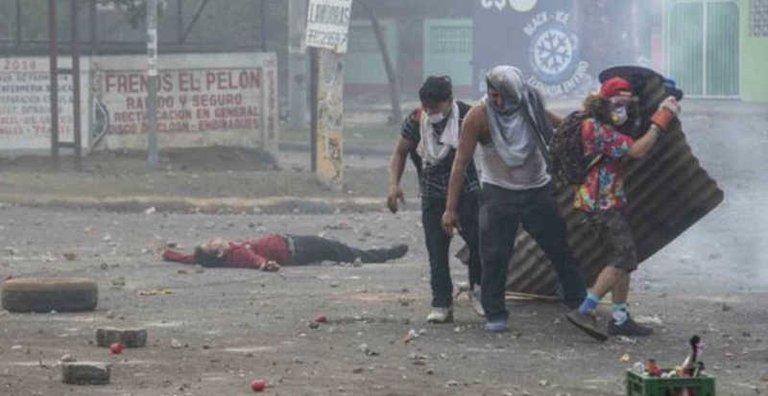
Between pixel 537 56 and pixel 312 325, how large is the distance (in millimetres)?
30914

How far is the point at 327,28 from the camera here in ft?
74.5

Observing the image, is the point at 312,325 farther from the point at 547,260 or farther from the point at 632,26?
the point at 632,26

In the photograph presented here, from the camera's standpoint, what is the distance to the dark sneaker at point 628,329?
1095cm

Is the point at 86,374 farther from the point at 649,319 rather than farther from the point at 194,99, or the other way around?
the point at 194,99

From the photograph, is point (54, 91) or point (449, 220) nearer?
point (449, 220)

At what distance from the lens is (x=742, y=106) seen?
3791cm

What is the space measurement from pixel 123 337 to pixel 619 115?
2.91 metres

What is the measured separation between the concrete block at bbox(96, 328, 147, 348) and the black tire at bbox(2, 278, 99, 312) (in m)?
1.78

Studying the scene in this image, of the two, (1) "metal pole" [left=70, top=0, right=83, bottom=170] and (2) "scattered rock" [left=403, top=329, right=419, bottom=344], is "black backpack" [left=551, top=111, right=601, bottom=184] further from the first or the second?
(1) "metal pole" [left=70, top=0, right=83, bottom=170]

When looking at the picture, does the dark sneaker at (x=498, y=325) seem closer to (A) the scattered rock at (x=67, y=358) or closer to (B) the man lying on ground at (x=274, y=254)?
(A) the scattered rock at (x=67, y=358)

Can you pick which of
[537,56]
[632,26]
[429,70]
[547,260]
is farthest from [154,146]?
[429,70]

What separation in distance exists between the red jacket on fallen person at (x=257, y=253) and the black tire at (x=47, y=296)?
2676mm

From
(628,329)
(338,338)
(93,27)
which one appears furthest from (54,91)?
(628,329)

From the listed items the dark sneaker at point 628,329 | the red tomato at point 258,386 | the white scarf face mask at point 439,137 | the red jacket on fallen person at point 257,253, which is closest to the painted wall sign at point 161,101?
the red jacket on fallen person at point 257,253
